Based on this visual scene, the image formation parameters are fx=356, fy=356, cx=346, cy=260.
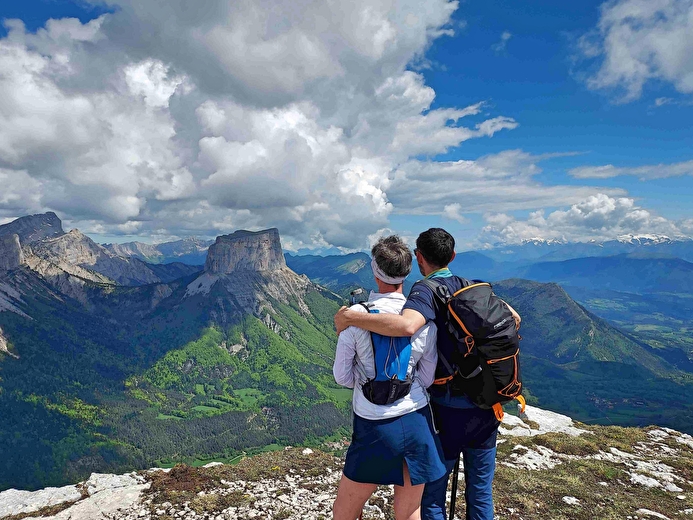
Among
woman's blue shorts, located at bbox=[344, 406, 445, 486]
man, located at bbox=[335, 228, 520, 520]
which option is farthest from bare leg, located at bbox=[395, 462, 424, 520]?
man, located at bbox=[335, 228, 520, 520]

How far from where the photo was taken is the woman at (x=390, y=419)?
5789 mm

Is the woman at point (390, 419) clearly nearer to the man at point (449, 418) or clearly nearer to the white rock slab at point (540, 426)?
the man at point (449, 418)

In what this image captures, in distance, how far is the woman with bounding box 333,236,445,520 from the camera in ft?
19.0

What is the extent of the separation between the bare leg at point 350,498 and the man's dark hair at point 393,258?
3.63 meters

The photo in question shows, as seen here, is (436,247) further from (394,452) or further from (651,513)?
(651,513)

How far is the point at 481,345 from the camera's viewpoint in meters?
5.96

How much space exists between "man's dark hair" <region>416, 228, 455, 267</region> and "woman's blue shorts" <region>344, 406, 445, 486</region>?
2759 mm

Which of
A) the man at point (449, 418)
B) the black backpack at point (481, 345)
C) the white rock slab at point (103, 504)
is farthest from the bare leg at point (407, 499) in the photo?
the white rock slab at point (103, 504)

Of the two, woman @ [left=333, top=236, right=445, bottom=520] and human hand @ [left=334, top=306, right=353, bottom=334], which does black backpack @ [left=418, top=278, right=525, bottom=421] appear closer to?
woman @ [left=333, top=236, right=445, bottom=520]

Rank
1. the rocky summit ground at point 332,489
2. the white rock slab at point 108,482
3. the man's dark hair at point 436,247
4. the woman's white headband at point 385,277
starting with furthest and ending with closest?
1. the white rock slab at point 108,482
2. the rocky summit ground at point 332,489
3. the man's dark hair at point 436,247
4. the woman's white headband at point 385,277

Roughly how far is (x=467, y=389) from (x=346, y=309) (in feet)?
8.58

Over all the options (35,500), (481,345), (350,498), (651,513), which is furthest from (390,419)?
(35,500)

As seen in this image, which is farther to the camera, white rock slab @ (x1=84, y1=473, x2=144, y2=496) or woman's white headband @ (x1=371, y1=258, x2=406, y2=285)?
white rock slab @ (x1=84, y1=473, x2=144, y2=496)

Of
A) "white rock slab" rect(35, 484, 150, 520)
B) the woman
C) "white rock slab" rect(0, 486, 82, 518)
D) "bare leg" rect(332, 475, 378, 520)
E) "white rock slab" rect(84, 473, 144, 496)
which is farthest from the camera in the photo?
"white rock slab" rect(84, 473, 144, 496)
